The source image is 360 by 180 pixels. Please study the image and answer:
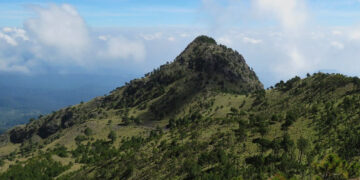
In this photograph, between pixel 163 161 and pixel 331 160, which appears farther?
pixel 163 161

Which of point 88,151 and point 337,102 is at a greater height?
point 337,102

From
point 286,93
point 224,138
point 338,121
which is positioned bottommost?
point 224,138

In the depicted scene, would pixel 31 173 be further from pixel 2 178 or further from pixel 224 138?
pixel 224 138

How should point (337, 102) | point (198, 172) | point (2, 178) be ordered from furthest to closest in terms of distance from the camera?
point (2, 178)
point (337, 102)
point (198, 172)

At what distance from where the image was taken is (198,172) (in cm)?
7800

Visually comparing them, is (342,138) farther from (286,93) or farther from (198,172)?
(286,93)

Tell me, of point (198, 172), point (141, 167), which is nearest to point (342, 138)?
point (198, 172)

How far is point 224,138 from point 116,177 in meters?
40.9

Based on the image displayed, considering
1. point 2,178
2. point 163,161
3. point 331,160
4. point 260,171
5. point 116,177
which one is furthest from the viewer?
point 2,178

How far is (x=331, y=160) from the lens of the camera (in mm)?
54469

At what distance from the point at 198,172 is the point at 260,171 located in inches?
658

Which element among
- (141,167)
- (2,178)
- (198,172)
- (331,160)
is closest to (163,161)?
(141,167)

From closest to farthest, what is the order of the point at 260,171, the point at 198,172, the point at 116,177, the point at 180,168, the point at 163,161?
the point at 260,171, the point at 198,172, the point at 180,168, the point at 163,161, the point at 116,177

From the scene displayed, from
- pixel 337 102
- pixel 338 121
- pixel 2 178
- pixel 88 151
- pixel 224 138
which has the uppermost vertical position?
pixel 337 102
